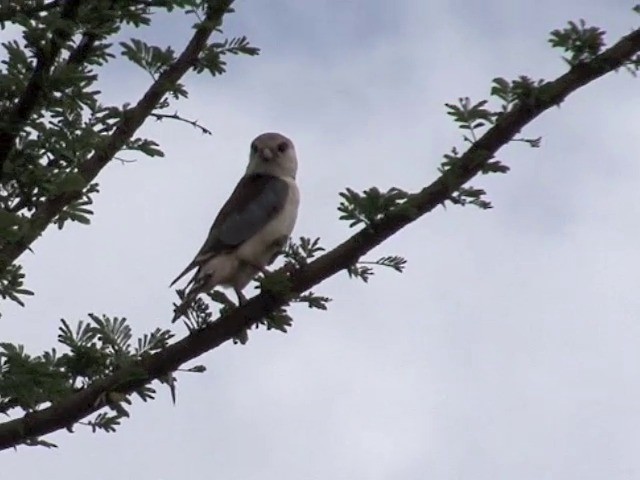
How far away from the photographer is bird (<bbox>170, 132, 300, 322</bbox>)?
18.5ft

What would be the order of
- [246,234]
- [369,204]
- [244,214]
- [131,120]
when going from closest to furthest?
1. [369,204]
2. [131,120]
3. [246,234]
4. [244,214]

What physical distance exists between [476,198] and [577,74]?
0.45 meters

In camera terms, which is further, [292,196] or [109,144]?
[292,196]

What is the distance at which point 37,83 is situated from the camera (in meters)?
3.97

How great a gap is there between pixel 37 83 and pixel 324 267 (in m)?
1.08

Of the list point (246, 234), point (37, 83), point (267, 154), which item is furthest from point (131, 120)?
point (267, 154)

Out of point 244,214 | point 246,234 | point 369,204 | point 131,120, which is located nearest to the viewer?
point 369,204

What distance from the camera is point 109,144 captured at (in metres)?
4.43

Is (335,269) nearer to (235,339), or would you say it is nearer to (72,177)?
(235,339)

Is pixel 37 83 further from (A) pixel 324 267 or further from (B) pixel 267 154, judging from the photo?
(B) pixel 267 154

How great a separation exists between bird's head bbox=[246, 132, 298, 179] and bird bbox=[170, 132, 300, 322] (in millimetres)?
238

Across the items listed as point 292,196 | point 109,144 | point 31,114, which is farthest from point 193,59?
point 292,196

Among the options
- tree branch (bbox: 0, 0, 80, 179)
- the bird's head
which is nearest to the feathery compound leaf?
tree branch (bbox: 0, 0, 80, 179)

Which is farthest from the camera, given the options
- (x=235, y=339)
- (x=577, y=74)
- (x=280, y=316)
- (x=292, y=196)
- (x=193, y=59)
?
(x=292, y=196)
